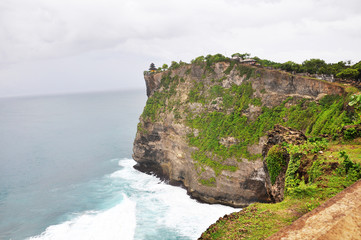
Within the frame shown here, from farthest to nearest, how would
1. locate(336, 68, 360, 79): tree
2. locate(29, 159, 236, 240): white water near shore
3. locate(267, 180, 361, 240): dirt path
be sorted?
locate(29, 159, 236, 240): white water near shore, locate(336, 68, 360, 79): tree, locate(267, 180, 361, 240): dirt path

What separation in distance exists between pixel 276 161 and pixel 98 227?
73.5ft

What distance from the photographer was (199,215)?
91.2 ft

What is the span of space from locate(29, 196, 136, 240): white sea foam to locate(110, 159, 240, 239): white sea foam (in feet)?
4.16

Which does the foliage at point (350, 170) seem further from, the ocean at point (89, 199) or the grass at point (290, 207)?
the ocean at point (89, 199)

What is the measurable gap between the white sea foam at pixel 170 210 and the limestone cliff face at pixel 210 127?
1.68m

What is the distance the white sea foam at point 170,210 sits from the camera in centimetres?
2583

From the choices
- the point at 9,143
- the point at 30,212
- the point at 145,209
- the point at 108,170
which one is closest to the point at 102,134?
the point at 9,143

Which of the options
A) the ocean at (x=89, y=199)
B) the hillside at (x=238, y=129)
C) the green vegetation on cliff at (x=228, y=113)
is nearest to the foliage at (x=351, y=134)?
the hillside at (x=238, y=129)

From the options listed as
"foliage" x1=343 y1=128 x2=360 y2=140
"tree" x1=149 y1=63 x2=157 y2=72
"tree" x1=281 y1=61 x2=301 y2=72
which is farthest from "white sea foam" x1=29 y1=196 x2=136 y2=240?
"tree" x1=149 y1=63 x2=157 y2=72

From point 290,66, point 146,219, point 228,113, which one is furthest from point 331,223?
point 290,66

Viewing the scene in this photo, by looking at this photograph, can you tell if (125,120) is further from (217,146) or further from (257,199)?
(257,199)

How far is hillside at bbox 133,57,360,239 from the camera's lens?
13.2 m

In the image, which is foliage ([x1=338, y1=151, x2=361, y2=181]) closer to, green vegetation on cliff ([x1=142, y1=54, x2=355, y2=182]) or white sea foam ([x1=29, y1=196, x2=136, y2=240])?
green vegetation on cliff ([x1=142, y1=54, x2=355, y2=182])

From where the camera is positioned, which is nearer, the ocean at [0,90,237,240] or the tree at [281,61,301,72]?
the ocean at [0,90,237,240]
